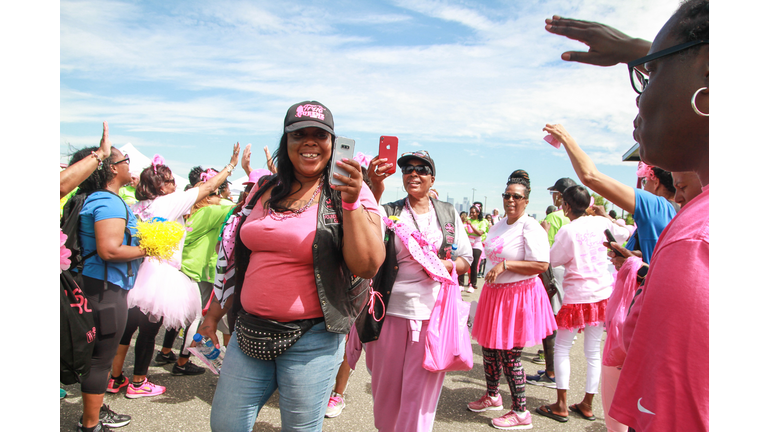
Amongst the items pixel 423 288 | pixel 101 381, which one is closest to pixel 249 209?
pixel 423 288

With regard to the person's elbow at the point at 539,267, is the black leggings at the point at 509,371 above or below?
below

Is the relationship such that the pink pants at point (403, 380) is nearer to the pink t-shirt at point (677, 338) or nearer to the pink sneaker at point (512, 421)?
the pink sneaker at point (512, 421)

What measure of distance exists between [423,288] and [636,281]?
4.31ft

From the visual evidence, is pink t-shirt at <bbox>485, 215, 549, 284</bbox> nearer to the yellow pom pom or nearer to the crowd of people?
the crowd of people

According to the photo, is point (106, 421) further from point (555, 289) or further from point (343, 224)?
point (555, 289)

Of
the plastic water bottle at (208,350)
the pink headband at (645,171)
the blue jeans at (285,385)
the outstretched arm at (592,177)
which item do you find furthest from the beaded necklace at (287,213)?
the pink headband at (645,171)

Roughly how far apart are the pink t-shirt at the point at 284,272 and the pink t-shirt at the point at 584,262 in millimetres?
3008

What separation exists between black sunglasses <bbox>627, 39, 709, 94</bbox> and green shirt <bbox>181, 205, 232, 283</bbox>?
4.23 m

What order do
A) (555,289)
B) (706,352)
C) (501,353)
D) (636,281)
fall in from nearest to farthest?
(706,352), (636,281), (501,353), (555,289)

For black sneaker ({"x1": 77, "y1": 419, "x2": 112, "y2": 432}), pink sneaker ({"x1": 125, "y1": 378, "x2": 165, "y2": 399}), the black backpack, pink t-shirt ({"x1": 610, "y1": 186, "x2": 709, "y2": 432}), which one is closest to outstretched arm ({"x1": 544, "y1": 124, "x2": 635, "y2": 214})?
pink t-shirt ({"x1": 610, "y1": 186, "x2": 709, "y2": 432})

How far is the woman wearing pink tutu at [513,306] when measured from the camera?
368 cm

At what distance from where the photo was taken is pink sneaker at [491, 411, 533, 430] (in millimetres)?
3580

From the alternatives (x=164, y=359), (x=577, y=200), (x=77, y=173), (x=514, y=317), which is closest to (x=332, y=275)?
(x=77, y=173)

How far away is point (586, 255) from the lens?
13.7ft
